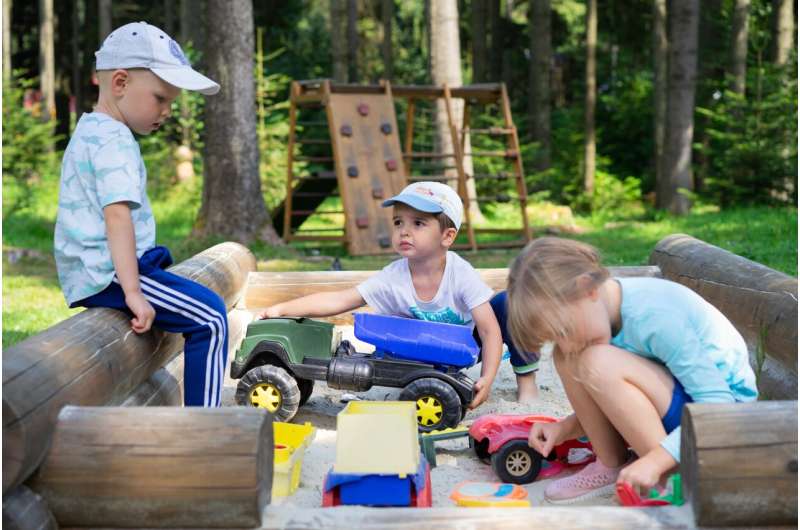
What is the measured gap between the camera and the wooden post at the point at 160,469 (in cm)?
226

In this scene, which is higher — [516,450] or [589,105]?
[589,105]

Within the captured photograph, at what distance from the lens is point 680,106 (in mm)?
13477

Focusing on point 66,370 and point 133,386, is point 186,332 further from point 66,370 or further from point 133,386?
point 66,370

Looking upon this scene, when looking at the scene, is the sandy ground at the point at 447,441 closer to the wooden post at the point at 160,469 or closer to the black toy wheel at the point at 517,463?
the black toy wheel at the point at 517,463

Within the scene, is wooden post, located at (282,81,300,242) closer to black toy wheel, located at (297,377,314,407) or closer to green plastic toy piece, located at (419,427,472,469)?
black toy wheel, located at (297,377,314,407)

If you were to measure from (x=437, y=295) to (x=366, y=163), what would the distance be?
6110mm

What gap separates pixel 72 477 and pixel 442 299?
→ 175 cm

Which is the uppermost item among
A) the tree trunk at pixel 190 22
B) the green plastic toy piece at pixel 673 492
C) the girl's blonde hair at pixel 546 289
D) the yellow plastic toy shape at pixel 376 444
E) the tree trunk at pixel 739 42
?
the tree trunk at pixel 190 22

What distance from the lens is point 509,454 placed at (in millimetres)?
2928

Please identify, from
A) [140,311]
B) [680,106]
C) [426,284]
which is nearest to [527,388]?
[426,284]

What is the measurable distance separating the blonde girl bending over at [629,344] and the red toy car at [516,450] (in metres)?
0.34

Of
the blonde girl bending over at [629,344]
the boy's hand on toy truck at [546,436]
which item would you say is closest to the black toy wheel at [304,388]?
the boy's hand on toy truck at [546,436]

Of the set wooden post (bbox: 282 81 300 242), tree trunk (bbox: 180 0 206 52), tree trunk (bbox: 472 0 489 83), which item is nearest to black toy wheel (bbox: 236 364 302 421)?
wooden post (bbox: 282 81 300 242)

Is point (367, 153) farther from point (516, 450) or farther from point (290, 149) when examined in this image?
point (516, 450)
